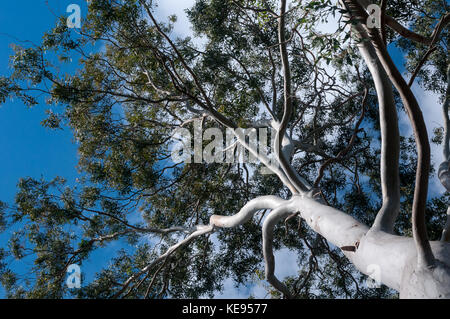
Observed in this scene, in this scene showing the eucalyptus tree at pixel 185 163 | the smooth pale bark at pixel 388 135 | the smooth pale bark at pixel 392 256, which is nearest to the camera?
the smooth pale bark at pixel 392 256

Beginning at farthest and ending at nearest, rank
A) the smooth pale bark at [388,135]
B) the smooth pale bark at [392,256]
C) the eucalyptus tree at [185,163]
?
1. the eucalyptus tree at [185,163]
2. the smooth pale bark at [388,135]
3. the smooth pale bark at [392,256]

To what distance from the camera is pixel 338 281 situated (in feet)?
25.4

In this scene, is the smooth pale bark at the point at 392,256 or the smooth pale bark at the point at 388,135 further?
the smooth pale bark at the point at 388,135

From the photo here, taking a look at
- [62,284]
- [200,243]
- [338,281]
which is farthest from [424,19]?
[62,284]

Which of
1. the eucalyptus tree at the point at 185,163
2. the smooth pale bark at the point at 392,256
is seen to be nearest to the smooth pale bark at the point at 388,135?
the smooth pale bark at the point at 392,256

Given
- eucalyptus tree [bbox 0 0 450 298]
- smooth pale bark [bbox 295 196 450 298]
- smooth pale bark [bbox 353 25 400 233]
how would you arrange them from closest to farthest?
smooth pale bark [bbox 295 196 450 298] → smooth pale bark [bbox 353 25 400 233] → eucalyptus tree [bbox 0 0 450 298]

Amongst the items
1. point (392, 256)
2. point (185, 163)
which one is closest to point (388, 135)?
point (392, 256)

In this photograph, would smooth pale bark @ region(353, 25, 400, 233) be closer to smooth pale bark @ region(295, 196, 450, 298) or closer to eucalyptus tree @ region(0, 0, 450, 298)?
smooth pale bark @ region(295, 196, 450, 298)

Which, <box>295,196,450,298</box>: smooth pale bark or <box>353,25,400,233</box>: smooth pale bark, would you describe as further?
<box>353,25,400,233</box>: smooth pale bark

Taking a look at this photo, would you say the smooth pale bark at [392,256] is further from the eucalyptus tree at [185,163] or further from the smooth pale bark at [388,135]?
the eucalyptus tree at [185,163]

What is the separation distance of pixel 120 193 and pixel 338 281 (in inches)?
176

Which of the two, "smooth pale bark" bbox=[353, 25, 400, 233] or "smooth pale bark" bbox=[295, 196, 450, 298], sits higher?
"smooth pale bark" bbox=[353, 25, 400, 233]

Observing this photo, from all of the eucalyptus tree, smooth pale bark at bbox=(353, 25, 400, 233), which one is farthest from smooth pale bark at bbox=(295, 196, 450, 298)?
the eucalyptus tree

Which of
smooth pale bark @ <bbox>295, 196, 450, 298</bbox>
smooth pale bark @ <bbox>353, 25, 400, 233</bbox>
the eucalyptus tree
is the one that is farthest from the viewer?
the eucalyptus tree
